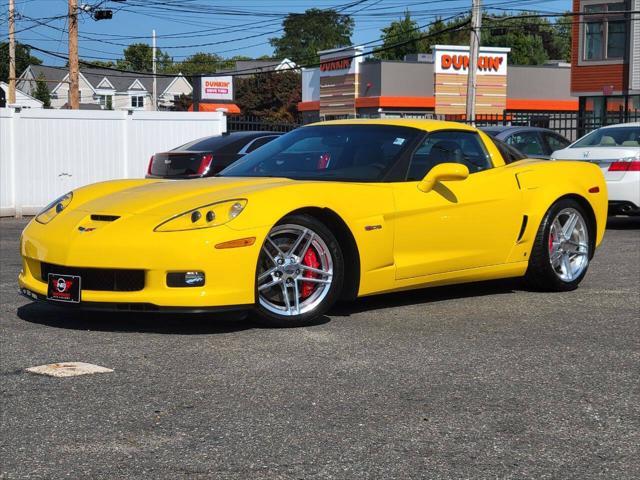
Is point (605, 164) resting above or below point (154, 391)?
above

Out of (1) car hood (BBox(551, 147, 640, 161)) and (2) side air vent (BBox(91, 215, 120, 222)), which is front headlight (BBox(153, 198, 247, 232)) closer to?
(2) side air vent (BBox(91, 215, 120, 222))

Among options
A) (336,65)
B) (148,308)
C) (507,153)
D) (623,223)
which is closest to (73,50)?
(623,223)

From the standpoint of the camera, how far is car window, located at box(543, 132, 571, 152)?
1655cm

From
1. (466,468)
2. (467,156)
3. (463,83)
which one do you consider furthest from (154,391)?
(463,83)

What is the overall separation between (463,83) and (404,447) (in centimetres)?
5106

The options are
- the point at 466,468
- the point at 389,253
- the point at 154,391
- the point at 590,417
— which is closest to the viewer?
the point at 466,468

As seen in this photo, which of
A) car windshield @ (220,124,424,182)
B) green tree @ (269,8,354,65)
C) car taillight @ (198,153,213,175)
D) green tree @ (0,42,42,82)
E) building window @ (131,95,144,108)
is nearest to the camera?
car windshield @ (220,124,424,182)

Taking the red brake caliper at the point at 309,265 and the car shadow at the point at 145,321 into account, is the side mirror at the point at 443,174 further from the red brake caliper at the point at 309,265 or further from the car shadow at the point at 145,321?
the car shadow at the point at 145,321

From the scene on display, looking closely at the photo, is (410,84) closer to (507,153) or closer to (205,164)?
(205,164)

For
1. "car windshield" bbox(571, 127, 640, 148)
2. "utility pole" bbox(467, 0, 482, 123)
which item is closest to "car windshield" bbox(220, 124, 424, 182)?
"car windshield" bbox(571, 127, 640, 148)

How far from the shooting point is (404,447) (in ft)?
12.6

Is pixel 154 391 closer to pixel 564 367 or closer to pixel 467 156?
pixel 564 367

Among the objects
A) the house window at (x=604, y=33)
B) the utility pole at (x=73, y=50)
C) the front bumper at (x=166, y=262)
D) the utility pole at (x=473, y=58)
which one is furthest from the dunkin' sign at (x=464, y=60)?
the front bumper at (x=166, y=262)

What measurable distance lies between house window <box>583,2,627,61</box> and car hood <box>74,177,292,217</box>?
112 feet
